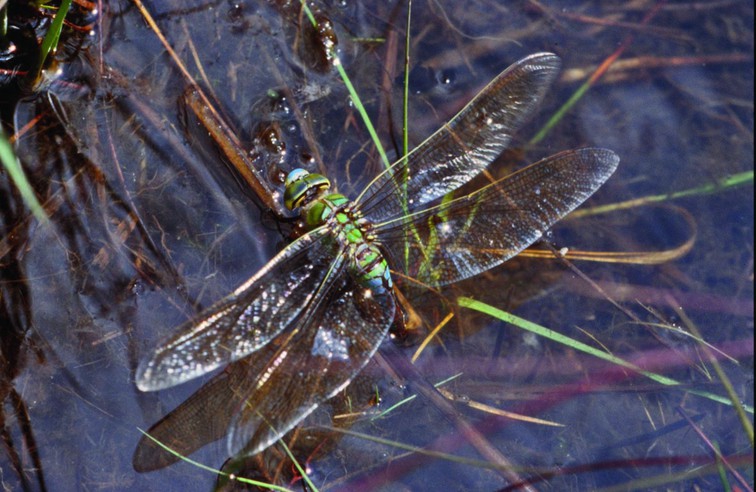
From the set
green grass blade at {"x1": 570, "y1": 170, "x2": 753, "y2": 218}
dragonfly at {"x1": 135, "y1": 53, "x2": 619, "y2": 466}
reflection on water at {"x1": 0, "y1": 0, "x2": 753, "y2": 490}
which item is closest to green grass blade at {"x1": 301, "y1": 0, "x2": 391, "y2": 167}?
reflection on water at {"x1": 0, "y1": 0, "x2": 753, "y2": 490}

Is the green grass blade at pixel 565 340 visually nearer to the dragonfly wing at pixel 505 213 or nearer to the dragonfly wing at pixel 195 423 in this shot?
the dragonfly wing at pixel 505 213

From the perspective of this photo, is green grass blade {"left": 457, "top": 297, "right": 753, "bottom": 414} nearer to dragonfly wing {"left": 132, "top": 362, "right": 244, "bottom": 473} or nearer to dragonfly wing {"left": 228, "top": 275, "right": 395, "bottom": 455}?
dragonfly wing {"left": 228, "top": 275, "right": 395, "bottom": 455}

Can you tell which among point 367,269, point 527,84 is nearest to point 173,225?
point 367,269

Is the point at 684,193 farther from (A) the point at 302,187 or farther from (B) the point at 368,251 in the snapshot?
(A) the point at 302,187

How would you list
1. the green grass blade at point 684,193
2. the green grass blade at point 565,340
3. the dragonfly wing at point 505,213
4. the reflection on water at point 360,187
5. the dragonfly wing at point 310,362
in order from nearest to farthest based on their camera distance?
the dragonfly wing at point 310,362 < the reflection on water at point 360,187 < the dragonfly wing at point 505,213 < the green grass blade at point 565,340 < the green grass blade at point 684,193

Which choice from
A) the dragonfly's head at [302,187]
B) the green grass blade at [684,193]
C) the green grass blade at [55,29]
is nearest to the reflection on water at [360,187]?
the green grass blade at [684,193]

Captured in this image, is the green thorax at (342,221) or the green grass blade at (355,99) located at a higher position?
the green grass blade at (355,99)

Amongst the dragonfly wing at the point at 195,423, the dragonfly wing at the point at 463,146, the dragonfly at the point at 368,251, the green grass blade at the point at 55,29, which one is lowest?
the dragonfly wing at the point at 195,423

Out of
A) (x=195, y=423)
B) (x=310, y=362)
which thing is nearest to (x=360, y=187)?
(x=310, y=362)

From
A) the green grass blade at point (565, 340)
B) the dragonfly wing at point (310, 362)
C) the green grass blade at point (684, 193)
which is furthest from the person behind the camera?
the green grass blade at point (684, 193)

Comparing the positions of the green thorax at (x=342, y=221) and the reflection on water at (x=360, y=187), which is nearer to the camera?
the reflection on water at (x=360, y=187)
